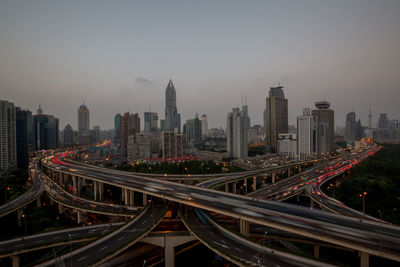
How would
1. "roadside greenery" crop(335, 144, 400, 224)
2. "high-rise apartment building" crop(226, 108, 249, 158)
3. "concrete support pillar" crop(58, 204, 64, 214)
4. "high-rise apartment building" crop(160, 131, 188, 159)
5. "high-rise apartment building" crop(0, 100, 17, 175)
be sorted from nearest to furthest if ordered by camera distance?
"roadside greenery" crop(335, 144, 400, 224) → "concrete support pillar" crop(58, 204, 64, 214) → "high-rise apartment building" crop(0, 100, 17, 175) → "high-rise apartment building" crop(160, 131, 188, 159) → "high-rise apartment building" crop(226, 108, 249, 158)

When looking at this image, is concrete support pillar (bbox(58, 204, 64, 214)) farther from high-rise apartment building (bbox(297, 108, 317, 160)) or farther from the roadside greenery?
high-rise apartment building (bbox(297, 108, 317, 160))

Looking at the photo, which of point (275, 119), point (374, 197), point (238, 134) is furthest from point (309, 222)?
point (275, 119)

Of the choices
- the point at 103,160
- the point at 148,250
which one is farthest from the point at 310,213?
the point at 103,160

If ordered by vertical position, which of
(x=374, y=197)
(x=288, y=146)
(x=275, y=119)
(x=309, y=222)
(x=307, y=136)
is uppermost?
(x=275, y=119)

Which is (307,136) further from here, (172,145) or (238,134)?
(172,145)

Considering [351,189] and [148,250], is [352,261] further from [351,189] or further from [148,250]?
[148,250]

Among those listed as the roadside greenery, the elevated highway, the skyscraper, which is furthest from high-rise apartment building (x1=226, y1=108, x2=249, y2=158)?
the elevated highway
